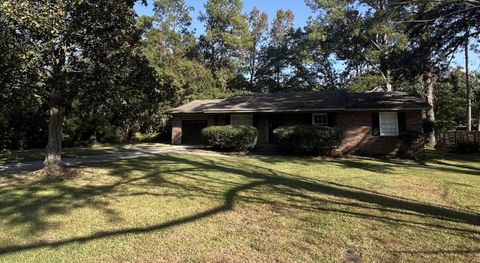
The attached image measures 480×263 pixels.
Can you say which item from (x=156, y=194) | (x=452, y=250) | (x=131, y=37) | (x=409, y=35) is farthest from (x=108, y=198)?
(x=409, y=35)

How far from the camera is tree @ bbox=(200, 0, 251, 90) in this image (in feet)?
136

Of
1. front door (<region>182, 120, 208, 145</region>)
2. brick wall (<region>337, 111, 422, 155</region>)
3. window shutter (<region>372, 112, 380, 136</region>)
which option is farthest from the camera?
front door (<region>182, 120, 208, 145</region>)

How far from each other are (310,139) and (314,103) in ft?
13.8

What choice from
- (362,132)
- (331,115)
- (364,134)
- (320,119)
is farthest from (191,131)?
(364,134)

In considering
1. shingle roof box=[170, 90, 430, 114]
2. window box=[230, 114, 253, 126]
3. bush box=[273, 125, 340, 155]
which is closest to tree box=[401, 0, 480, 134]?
shingle roof box=[170, 90, 430, 114]

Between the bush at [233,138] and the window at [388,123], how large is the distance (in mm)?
6566

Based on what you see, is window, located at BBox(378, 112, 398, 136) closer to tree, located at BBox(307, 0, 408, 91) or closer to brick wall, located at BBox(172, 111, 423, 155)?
brick wall, located at BBox(172, 111, 423, 155)

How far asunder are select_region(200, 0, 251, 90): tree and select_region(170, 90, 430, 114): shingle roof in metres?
16.9

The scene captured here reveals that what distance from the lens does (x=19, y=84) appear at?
31.3ft

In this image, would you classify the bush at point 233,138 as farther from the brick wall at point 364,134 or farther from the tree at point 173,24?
the tree at point 173,24

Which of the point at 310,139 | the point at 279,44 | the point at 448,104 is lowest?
the point at 310,139

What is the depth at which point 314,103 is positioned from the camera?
2059 centimetres

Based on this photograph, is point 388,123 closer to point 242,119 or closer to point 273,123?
point 273,123

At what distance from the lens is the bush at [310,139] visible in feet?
55.5
